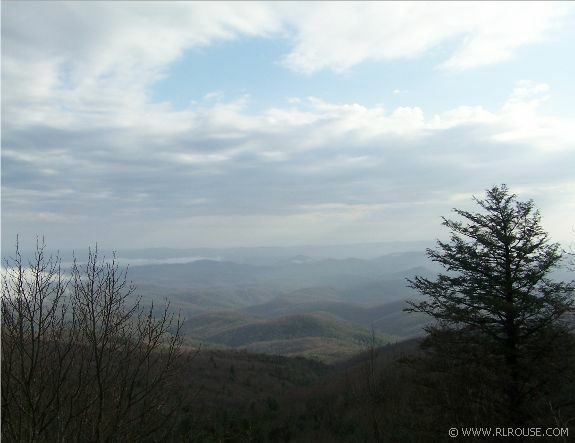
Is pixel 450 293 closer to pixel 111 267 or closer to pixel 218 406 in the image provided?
pixel 111 267

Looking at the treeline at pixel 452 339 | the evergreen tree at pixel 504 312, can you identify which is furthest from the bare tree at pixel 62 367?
the evergreen tree at pixel 504 312

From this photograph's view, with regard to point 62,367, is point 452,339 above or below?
below

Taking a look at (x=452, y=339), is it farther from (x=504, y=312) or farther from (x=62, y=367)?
(x=62, y=367)

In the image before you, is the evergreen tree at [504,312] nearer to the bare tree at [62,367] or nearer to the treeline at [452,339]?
the treeline at [452,339]

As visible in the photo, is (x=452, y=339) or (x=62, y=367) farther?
(x=452, y=339)

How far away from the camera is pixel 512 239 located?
1153 centimetres

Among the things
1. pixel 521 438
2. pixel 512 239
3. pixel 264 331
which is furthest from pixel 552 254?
pixel 264 331

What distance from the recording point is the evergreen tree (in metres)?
11.0

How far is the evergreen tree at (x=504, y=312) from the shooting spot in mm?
10969

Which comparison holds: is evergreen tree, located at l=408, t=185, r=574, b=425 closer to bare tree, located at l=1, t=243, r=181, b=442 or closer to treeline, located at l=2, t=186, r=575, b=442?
treeline, located at l=2, t=186, r=575, b=442

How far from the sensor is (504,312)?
451 inches

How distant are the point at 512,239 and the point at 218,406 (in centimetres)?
2470

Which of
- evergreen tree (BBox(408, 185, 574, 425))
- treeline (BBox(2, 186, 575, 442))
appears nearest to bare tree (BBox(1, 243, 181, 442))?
treeline (BBox(2, 186, 575, 442))

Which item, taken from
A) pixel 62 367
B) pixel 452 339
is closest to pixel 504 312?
pixel 452 339
